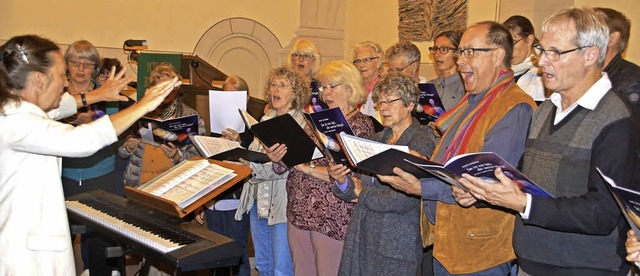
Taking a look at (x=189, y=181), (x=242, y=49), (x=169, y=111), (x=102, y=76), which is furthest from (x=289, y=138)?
(x=242, y=49)

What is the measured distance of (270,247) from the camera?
3.99 metres

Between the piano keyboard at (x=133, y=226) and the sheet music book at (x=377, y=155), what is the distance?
2.48 ft

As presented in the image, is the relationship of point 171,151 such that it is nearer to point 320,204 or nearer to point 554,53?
point 320,204

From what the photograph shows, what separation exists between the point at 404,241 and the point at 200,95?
8.83 ft

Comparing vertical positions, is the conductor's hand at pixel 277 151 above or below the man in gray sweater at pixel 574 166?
below

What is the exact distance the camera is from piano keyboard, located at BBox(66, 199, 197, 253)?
274 cm

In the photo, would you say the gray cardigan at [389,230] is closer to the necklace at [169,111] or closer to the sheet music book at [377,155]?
the sheet music book at [377,155]

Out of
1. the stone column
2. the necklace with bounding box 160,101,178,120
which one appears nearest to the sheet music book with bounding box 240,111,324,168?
the necklace with bounding box 160,101,178,120

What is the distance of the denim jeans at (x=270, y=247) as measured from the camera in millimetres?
3793

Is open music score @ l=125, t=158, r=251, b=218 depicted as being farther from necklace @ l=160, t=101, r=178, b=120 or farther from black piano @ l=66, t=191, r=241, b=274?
necklace @ l=160, t=101, r=178, b=120


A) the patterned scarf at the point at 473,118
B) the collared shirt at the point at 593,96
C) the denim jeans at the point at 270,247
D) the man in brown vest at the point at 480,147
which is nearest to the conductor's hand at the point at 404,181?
the man in brown vest at the point at 480,147

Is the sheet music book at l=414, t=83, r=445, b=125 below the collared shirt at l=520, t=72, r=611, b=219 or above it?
below

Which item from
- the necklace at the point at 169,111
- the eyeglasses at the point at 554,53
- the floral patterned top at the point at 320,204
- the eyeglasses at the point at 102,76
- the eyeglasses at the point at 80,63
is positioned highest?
the eyeglasses at the point at 554,53

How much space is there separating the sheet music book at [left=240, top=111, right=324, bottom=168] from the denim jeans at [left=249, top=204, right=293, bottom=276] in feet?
2.12
